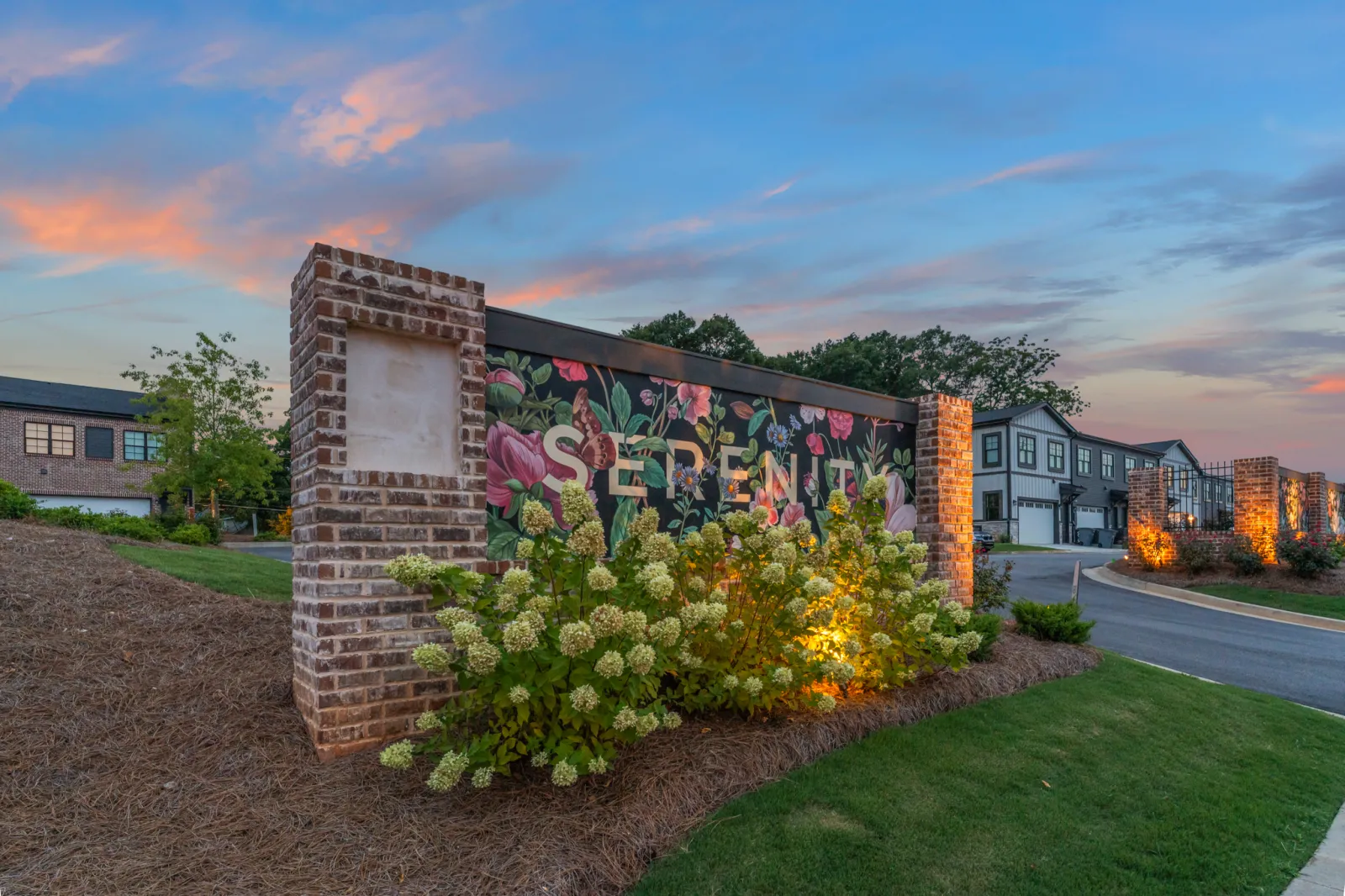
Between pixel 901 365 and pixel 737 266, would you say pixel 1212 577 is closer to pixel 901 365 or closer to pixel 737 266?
pixel 737 266

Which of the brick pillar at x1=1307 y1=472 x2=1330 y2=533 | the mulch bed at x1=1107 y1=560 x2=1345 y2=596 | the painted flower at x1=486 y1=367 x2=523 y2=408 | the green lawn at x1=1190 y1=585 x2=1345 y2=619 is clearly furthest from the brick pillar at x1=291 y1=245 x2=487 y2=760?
the brick pillar at x1=1307 y1=472 x2=1330 y2=533

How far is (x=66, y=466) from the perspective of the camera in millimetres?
29922

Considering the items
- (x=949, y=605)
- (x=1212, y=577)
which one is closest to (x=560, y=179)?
(x=949, y=605)

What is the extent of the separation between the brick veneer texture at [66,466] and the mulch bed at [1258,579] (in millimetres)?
35375

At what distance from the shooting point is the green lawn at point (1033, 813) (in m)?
3.03

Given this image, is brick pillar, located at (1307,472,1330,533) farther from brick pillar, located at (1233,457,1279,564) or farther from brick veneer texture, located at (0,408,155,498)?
brick veneer texture, located at (0,408,155,498)

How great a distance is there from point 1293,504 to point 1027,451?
17368 mm

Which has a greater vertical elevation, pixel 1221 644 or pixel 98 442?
pixel 98 442

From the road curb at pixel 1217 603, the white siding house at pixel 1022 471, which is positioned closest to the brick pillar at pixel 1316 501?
the road curb at pixel 1217 603

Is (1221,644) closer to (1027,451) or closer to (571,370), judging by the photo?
(571,370)

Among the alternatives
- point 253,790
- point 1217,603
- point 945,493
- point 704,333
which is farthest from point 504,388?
point 704,333

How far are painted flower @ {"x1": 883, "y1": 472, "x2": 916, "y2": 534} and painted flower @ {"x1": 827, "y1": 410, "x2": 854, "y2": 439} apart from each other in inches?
31.2

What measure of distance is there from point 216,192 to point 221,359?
19.7 metres

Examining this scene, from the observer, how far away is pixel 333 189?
291 inches
